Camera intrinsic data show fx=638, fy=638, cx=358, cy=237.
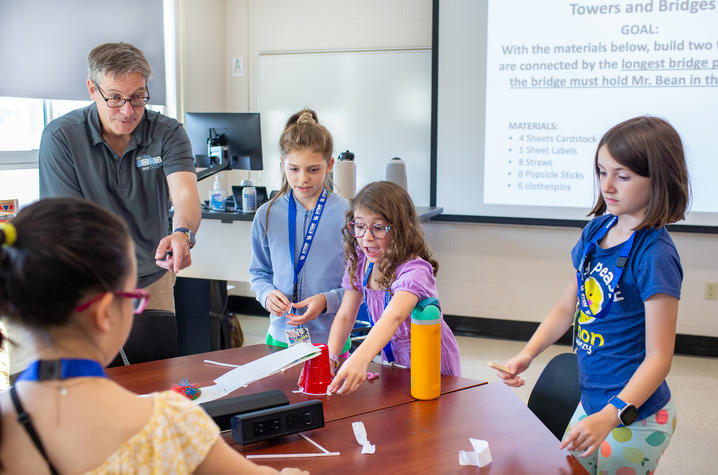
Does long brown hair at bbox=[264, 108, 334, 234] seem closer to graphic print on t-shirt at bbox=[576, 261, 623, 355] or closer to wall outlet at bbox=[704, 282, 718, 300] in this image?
graphic print on t-shirt at bbox=[576, 261, 623, 355]

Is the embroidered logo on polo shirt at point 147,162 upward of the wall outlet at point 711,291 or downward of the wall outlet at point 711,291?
upward

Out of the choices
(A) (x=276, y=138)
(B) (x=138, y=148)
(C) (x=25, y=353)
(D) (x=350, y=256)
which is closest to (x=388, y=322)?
(D) (x=350, y=256)

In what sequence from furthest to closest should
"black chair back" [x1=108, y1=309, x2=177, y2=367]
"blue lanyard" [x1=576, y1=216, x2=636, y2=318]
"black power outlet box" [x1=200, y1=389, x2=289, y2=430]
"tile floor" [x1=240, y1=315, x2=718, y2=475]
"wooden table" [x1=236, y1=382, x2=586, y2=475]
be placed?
"tile floor" [x1=240, y1=315, x2=718, y2=475] → "black chair back" [x1=108, y1=309, x2=177, y2=367] → "blue lanyard" [x1=576, y1=216, x2=636, y2=318] → "black power outlet box" [x1=200, y1=389, x2=289, y2=430] → "wooden table" [x1=236, y1=382, x2=586, y2=475]

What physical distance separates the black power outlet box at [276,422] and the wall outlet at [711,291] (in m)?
3.41

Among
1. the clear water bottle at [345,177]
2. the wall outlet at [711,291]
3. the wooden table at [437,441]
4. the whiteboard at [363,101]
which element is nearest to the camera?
the wooden table at [437,441]

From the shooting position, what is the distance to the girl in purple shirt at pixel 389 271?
5.44 ft

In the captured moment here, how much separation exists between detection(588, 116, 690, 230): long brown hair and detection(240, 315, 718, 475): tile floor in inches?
62.6

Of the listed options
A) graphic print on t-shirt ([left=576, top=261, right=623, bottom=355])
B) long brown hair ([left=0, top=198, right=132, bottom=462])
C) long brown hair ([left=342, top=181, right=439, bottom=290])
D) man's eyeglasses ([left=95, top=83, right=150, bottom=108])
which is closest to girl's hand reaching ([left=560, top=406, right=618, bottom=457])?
graphic print on t-shirt ([left=576, top=261, right=623, bottom=355])

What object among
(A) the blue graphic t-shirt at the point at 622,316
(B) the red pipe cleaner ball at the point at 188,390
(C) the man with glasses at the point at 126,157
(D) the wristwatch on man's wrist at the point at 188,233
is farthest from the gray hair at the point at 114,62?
(A) the blue graphic t-shirt at the point at 622,316

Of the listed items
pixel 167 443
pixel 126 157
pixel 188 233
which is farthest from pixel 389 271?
pixel 126 157

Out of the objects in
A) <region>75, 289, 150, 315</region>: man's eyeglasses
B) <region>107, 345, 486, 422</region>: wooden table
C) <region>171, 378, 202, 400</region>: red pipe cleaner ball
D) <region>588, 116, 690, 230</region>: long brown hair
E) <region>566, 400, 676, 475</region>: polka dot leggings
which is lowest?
<region>566, 400, 676, 475</region>: polka dot leggings

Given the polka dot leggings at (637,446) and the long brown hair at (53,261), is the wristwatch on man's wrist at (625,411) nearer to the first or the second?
the polka dot leggings at (637,446)

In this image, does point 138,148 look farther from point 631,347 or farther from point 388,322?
point 631,347

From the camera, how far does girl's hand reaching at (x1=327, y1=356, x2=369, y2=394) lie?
56.3 inches
